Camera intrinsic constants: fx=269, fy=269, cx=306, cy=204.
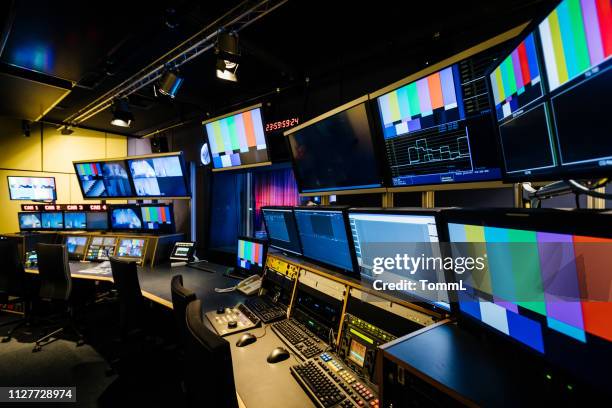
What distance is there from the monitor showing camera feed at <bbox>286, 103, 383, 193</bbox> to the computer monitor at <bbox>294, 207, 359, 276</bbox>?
269 mm

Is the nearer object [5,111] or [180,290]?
[180,290]

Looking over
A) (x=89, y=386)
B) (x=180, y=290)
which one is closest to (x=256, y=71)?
(x=180, y=290)

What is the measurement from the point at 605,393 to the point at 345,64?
2804 mm

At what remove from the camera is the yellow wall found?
4.98 m

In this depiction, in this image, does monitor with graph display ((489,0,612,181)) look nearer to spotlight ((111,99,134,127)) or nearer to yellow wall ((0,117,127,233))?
spotlight ((111,99,134,127))

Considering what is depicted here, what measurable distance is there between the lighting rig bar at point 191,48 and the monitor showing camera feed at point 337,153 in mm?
1099

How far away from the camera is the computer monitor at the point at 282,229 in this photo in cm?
195

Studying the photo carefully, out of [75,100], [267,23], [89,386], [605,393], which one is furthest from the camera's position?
[75,100]

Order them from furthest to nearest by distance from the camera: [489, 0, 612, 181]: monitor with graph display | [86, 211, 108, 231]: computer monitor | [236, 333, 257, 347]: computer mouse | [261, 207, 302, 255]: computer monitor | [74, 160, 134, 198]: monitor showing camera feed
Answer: [86, 211, 108, 231]: computer monitor
[74, 160, 134, 198]: monitor showing camera feed
[261, 207, 302, 255]: computer monitor
[236, 333, 257, 347]: computer mouse
[489, 0, 612, 181]: monitor with graph display

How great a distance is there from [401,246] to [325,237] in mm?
547

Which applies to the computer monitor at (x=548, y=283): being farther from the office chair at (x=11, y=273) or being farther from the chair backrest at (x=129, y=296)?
the office chair at (x=11, y=273)

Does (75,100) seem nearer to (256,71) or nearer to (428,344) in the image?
(256,71)

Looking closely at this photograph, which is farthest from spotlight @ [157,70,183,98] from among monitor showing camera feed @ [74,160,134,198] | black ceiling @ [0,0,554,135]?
monitor showing camera feed @ [74,160,134,198]

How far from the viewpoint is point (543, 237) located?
2.16 ft
